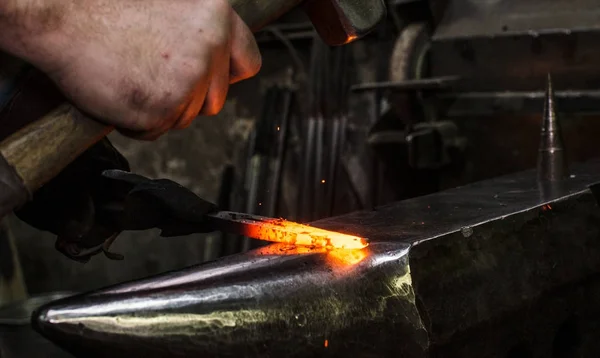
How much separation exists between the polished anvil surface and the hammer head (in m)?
0.37

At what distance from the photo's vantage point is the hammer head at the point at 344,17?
1.31 metres

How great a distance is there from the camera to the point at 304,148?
13.3ft

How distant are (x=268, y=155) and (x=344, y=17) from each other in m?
2.85

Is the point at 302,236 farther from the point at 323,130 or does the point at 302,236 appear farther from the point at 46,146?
the point at 323,130

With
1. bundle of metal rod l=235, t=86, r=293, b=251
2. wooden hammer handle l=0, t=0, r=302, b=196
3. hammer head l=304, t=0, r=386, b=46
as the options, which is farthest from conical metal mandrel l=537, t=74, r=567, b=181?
bundle of metal rod l=235, t=86, r=293, b=251

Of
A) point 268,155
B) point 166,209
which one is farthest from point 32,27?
point 268,155

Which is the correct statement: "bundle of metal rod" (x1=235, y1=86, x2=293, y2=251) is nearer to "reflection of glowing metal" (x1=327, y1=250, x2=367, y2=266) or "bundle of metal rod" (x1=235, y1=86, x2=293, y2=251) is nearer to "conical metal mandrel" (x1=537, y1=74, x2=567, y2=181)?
"conical metal mandrel" (x1=537, y1=74, x2=567, y2=181)

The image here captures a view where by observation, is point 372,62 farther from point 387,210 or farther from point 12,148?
point 12,148

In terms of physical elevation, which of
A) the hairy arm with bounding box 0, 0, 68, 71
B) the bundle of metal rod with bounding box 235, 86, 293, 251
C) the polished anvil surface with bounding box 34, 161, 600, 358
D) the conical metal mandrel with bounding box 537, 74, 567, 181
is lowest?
the bundle of metal rod with bounding box 235, 86, 293, 251

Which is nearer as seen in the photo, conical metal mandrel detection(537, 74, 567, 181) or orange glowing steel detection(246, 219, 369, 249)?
orange glowing steel detection(246, 219, 369, 249)

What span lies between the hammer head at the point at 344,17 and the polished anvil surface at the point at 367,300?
37 centimetres

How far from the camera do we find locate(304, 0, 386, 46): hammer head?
51.8 inches

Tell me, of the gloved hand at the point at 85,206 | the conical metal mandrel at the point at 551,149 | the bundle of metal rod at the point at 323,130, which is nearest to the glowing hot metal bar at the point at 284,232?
the gloved hand at the point at 85,206

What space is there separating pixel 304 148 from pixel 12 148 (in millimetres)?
3121
